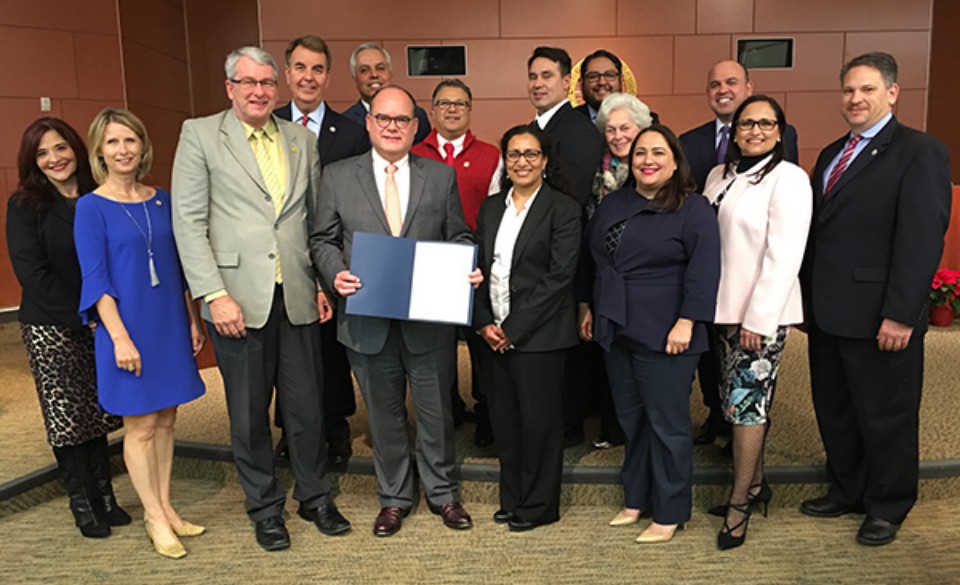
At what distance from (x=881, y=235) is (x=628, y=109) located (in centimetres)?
97

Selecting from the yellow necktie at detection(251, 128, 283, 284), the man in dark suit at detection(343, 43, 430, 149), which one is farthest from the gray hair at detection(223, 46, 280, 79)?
the man in dark suit at detection(343, 43, 430, 149)

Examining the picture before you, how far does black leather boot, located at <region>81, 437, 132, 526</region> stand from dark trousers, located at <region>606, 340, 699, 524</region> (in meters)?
2.01

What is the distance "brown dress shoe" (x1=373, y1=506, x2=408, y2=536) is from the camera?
2577mm

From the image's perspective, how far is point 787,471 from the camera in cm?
278

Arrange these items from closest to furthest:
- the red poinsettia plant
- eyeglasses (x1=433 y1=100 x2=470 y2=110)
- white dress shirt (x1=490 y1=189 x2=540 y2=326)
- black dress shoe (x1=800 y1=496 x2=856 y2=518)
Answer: white dress shirt (x1=490 y1=189 x2=540 y2=326), black dress shoe (x1=800 y1=496 x2=856 y2=518), eyeglasses (x1=433 y1=100 x2=470 y2=110), the red poinsettia plant

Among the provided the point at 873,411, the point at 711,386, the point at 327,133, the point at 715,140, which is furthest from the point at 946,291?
the point at 327,133

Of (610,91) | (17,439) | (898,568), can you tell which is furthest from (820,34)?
(17,439)

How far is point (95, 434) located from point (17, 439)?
1245 mm

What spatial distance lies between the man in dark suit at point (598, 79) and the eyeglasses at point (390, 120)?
1084 millimetres

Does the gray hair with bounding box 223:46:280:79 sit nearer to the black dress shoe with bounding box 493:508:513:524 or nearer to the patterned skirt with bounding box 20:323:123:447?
the patterned skirt with bounding box 20:323:123:447

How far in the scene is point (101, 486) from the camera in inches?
108

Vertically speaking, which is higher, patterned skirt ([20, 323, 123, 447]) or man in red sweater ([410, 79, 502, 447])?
man in red sweater ([410, 79, 502, 447])

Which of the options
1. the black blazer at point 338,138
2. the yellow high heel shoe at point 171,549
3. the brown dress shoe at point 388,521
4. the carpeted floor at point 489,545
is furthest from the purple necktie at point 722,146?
the yellow high heel shoe at point 171,549

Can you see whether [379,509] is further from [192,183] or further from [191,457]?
[192,183]
